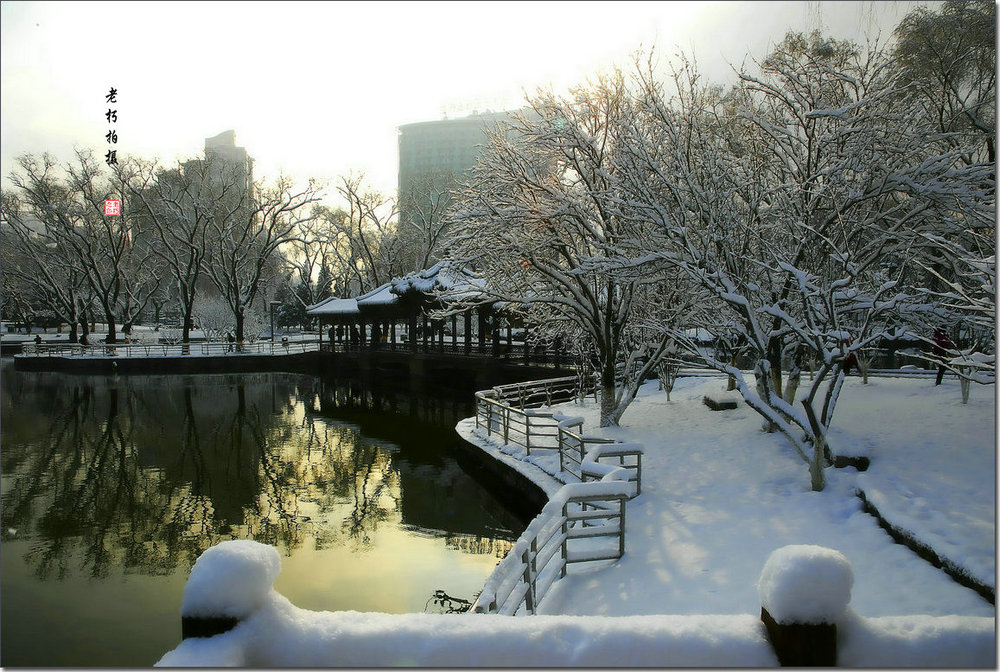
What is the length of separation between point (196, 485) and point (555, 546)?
A: 9579 millimetres

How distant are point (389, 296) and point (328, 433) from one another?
14.4 m

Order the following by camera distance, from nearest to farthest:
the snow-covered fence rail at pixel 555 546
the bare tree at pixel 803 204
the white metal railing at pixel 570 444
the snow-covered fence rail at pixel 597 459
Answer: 1. the snow-covered fence rail at pixel 555 546
2. the snow-covered fence rail at pixel 597 459
3. the bare tree at pixel 803 204
4. the white metal railing at pixel 570 444

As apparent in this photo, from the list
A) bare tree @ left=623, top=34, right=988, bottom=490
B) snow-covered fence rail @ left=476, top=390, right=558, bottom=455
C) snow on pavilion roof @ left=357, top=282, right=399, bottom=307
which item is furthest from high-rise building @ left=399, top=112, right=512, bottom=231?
bare tree @ left=623, top=34, right=988, bottom=490

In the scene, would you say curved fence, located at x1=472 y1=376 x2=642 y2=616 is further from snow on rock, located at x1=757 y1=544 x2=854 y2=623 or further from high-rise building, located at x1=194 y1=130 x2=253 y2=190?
high-rise building, located at x1=194 y1=130 x2=253 y2=190

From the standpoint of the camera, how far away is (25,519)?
1005cm

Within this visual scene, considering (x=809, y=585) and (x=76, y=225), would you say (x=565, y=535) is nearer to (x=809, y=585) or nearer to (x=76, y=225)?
(x=809, y=585)

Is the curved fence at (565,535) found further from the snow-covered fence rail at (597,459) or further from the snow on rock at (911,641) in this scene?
the snow on rock at (911,641)

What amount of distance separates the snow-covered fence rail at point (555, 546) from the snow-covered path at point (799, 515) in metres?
0.17

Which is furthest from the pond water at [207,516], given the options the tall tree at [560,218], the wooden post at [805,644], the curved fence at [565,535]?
the wooden post at [805,644]

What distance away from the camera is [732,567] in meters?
5.61

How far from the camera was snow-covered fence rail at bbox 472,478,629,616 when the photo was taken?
14.9ft

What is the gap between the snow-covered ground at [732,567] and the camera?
234 centimetres

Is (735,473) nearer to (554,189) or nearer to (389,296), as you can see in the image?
(554,189)

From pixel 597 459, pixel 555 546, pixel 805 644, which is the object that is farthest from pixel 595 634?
pixel 597 459
